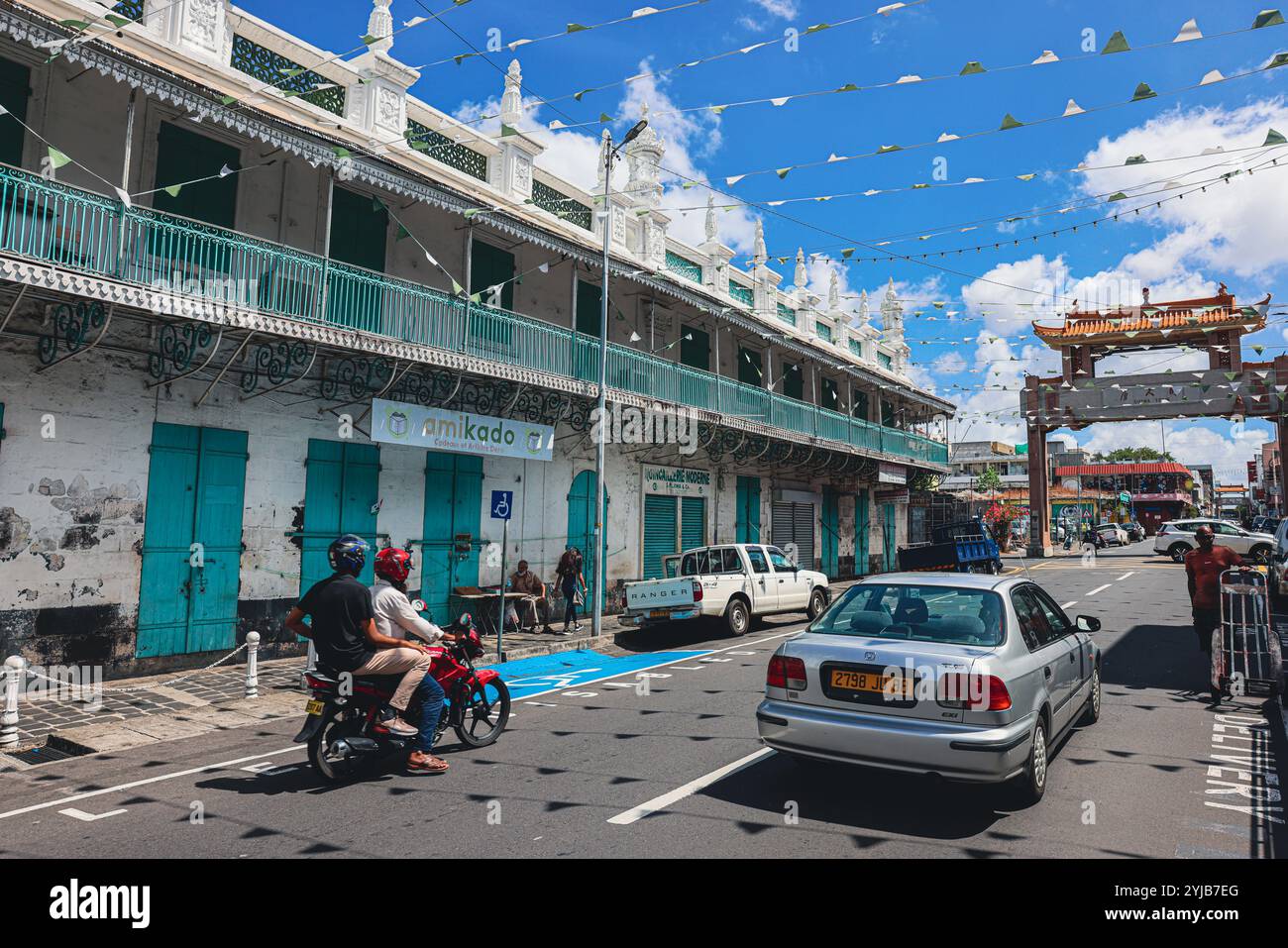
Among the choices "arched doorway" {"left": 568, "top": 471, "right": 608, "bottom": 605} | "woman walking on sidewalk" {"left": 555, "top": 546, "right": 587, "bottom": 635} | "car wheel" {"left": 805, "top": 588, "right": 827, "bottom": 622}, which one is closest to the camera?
"woman walking on sidewalk" {"left": 555, "top": 546, "right": 587, "bottom": 635}

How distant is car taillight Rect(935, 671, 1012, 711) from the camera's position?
475 cm

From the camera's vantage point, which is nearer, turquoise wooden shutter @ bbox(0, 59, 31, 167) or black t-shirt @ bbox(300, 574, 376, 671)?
black t-shirt @ bbox(300, 574, 376, 671)

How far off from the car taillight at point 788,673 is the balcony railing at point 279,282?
8.49m

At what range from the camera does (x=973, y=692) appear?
4758 millimetres

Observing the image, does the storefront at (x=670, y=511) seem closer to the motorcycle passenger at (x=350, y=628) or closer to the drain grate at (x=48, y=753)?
the drain grate at (x=48, y=753)

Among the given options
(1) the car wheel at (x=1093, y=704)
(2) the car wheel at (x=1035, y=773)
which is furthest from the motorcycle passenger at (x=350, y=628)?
(1) the car wheel at (x=1093, y=704)

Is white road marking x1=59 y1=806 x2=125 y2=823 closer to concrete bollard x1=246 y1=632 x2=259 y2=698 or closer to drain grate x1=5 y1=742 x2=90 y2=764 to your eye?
drain grate x1=5 y1=742 x2=90 y2=764

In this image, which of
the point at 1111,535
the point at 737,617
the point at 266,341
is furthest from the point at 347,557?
the point at 1111,535

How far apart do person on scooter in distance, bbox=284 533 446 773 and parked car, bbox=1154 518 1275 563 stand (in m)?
29.1

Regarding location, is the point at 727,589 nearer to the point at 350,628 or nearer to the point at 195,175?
the point at 350,628

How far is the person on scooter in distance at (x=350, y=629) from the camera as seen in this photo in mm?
5629

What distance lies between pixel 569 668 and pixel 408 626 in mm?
6451

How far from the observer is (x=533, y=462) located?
17125 mm

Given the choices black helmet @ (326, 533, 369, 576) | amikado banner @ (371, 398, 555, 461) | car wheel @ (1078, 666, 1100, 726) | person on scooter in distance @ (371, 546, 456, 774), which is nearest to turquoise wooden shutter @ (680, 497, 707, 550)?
amikado banner @ (371, 398, 555, 461)
